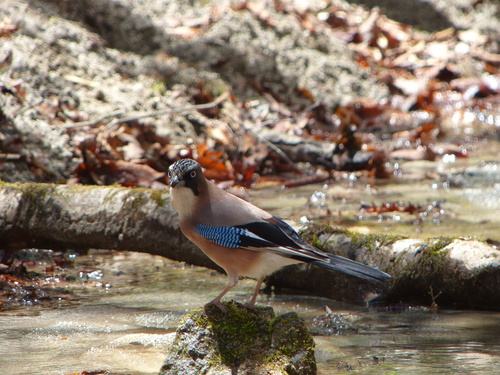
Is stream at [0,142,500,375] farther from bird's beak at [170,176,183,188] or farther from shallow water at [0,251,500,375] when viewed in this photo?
bird's beak at [170,176,183,188]

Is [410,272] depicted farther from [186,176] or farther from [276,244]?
[186,176]

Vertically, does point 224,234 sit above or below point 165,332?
above

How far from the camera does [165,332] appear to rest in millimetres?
3445

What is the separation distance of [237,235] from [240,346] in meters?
0.51

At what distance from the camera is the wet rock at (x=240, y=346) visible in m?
2.75

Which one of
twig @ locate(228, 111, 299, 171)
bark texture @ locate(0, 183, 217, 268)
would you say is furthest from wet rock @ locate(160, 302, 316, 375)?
twig @ locate(228, 111, 299, 171)

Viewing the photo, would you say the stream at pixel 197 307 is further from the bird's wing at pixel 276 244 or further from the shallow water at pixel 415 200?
the bird's wing at pixel 276 244

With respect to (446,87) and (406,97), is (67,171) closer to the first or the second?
(406,97)

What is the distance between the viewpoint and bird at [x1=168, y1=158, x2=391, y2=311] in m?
3.03

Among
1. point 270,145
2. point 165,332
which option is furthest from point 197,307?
point 270,145

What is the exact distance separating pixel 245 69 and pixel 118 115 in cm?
267

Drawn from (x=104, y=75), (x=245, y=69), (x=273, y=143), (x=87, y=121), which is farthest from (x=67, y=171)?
(x=245, y=69)

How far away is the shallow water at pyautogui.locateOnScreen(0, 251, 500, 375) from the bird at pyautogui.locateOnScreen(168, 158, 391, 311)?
387 millimetres

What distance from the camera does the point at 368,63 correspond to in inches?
440
